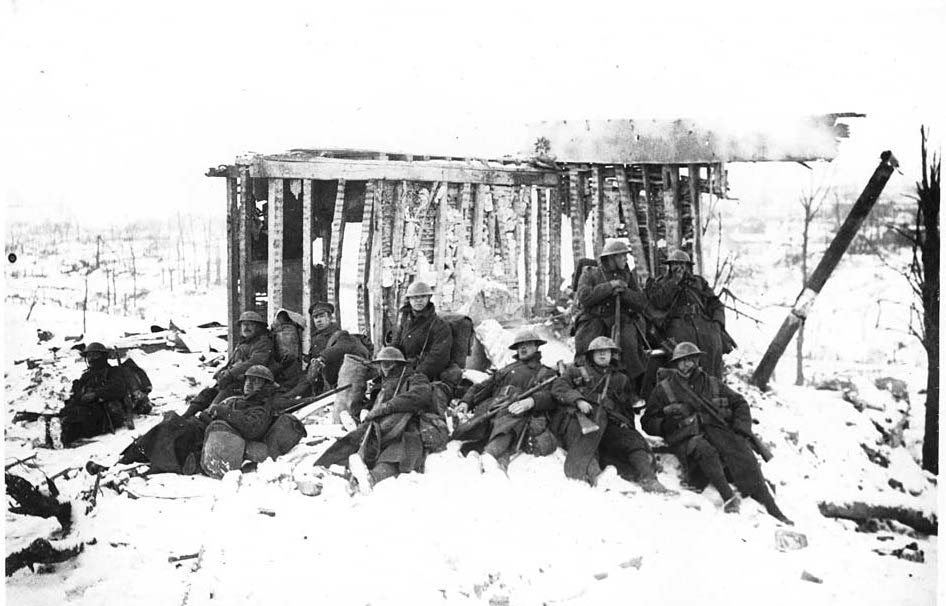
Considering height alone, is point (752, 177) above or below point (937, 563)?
above

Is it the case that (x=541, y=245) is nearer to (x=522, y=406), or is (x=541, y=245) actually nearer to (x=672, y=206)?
(x=672, y=206)

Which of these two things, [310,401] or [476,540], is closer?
[476,540]

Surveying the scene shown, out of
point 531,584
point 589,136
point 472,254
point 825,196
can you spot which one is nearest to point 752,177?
point 825,196

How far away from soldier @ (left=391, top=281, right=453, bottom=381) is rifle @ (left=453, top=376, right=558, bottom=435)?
0.68 meters

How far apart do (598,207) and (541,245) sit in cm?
85

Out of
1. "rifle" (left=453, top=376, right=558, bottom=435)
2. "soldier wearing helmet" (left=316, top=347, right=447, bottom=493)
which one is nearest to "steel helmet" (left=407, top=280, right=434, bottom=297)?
"soldier wearing helmet" (left=316, top=347, right=447, bottom=493)

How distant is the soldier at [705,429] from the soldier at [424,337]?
5.51 ft

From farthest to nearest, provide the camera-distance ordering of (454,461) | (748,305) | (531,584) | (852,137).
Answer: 1. (748,305)
2. (852,137)
3. (454,461)
4. (531,584)

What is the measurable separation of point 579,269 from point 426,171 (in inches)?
76.6

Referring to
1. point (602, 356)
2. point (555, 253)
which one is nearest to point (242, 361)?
point (602, 356)

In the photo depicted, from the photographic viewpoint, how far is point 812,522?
5.25 metres

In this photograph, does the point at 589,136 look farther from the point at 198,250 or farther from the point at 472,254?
the point at 198,250

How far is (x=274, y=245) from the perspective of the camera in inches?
324

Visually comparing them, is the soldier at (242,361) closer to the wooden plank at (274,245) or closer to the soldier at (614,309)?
the wooden plank at (274,245)
